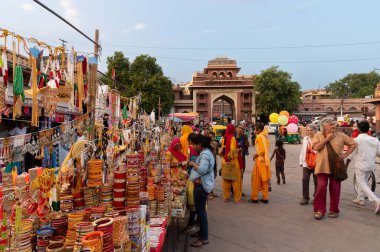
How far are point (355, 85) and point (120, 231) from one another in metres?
62.8

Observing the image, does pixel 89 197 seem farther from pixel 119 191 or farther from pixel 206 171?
pixel 206 171

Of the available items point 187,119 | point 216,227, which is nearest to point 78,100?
point 216,227

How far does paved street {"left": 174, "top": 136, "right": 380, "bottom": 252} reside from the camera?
3.65m

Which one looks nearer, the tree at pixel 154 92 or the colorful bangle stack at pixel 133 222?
the colorful bangle stack at pixel 133 222

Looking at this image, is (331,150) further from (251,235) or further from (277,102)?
(277,102)

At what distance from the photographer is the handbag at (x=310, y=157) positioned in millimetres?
5266

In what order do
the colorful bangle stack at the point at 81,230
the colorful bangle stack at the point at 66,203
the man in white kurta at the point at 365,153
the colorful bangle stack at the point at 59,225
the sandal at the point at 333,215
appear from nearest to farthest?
the colorful bangle stack at the point at 81,230 < the colorful bangle stack at the point at 59,225 < the colorful bangle stack at the point at 66,203 < the sandal at the point at 333,215 < the man in white kurta at the point at 365,153

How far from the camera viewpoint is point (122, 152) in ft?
21.9

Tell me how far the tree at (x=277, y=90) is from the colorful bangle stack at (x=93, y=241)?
115ft

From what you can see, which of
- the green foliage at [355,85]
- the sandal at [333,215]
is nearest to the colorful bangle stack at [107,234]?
the sandal at [333,215]

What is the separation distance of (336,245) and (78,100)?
4.02 metres

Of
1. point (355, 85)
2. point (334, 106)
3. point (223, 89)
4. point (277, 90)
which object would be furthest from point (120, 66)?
point (355, 85)

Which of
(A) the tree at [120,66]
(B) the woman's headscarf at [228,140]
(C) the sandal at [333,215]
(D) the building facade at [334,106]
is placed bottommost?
(C) the sandal at [333,215]

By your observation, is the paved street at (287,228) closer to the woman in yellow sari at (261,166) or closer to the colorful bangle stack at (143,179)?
the woman in yellow sari at (261,166)
